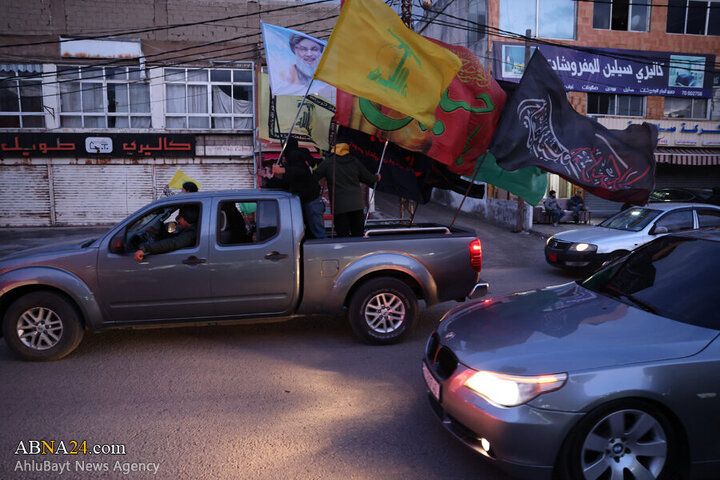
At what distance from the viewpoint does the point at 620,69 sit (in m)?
21.8

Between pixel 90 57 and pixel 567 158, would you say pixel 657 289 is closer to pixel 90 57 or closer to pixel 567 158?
pixel 567 158

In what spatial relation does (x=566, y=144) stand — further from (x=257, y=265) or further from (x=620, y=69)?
(x=620, y=69)

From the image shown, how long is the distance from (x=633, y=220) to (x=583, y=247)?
1369 millimetres

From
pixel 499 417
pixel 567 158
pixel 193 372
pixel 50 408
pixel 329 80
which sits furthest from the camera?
pixel 567 158

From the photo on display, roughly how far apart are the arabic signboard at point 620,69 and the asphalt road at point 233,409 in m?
17.8

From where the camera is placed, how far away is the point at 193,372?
4.85m

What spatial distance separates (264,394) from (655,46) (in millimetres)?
25296

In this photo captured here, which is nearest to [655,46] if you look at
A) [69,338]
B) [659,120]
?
[659,120]

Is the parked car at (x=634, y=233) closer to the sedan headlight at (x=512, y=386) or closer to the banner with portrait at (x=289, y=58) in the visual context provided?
the banner with portrait at (x=289, y=58)

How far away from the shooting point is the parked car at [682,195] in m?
19.1

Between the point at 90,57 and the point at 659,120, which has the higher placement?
the point at 90,57

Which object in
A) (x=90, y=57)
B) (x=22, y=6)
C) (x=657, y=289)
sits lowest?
(x=657, y=289)

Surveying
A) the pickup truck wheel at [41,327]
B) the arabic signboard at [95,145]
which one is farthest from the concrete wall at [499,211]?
the pickup truck wheel at [41,327]

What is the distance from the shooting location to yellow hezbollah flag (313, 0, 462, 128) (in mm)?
5633
